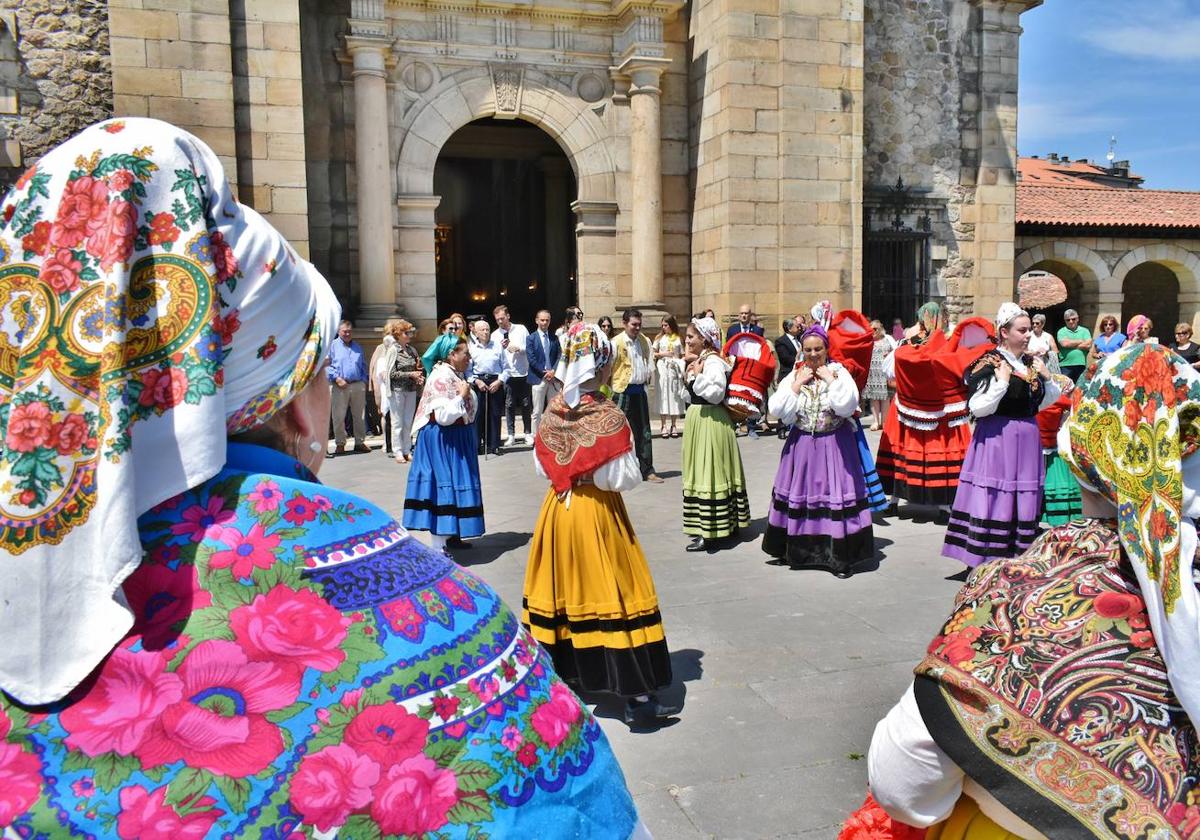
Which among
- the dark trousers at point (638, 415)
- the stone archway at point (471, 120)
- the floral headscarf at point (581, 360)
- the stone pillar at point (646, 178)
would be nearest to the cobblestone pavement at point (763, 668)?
the floral headscarf at point (581, 360)

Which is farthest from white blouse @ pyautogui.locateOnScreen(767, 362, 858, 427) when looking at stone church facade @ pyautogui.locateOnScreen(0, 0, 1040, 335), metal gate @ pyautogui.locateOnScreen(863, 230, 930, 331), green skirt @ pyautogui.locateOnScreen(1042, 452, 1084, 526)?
metal gate @ pyautogui.locateOnScreen(863, 230, 930, 331)

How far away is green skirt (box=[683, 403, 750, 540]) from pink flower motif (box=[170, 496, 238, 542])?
20.9 feet

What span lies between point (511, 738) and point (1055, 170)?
114 feet

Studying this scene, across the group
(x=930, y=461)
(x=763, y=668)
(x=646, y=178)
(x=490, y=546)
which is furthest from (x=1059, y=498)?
(x=646, y=178)

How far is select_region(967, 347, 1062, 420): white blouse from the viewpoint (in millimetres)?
6270

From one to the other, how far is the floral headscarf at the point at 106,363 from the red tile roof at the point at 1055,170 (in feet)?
94.1

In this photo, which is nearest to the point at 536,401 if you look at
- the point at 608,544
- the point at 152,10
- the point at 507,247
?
the point at 152,10

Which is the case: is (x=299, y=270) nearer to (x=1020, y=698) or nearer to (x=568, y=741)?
(x=568, y=741)

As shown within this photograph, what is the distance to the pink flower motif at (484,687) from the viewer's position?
118 cm

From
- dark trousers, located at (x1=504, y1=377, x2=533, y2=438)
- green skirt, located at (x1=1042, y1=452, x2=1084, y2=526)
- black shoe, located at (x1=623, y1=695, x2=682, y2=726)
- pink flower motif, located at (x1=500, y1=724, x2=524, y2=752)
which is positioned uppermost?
pink flower motif, located at (x1=500, y1=724, x2=524, y2=752)

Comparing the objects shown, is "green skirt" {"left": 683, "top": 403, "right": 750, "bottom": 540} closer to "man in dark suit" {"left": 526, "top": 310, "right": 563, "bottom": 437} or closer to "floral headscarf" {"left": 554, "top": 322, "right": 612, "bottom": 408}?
"floral headscarf" {"left": 554, "top": 322, "right": 612, "bottom": 408}

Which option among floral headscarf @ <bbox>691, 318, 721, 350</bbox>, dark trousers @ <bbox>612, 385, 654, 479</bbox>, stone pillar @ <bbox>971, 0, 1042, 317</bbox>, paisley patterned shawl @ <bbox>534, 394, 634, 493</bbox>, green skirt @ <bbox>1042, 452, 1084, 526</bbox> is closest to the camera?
paisley patterned shawl @ <bbox>534, 394, 634, 493</bbox>

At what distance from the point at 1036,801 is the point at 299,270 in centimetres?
147

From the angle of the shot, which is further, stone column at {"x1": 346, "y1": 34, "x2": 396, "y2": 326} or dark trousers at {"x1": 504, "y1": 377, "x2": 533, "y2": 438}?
dark trousers at {"x1": 504, "y1": 377, "x2": 533, "y2": 438}
